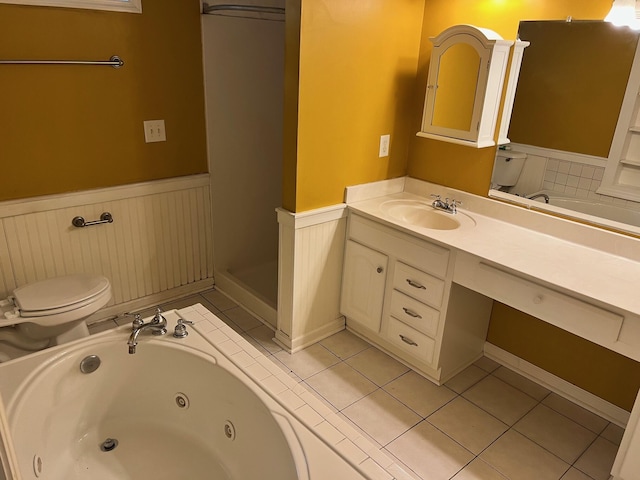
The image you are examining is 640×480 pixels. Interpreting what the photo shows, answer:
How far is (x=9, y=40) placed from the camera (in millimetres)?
2207

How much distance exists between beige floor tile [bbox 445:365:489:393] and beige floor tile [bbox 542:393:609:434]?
328 mm

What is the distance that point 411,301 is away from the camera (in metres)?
2.45

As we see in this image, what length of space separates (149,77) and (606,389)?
285 centimetres

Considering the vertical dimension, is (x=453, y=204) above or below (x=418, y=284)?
above

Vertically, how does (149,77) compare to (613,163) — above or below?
above

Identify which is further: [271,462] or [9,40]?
[9,40]

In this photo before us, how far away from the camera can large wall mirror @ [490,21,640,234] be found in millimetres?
2029

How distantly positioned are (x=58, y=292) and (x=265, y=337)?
1.11m

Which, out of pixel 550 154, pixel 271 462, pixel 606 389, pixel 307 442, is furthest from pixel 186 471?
pixel 550 154

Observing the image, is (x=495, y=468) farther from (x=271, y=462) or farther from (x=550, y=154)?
(x=550, y=154)

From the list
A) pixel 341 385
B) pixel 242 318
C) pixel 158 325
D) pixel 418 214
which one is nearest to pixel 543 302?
pixel 418 214

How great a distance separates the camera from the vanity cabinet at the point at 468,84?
2254 mm

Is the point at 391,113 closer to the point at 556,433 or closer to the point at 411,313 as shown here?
the point at 411,313

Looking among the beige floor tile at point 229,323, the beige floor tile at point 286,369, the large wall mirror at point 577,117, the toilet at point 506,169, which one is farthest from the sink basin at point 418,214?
the beige floor tile at point 229,323
